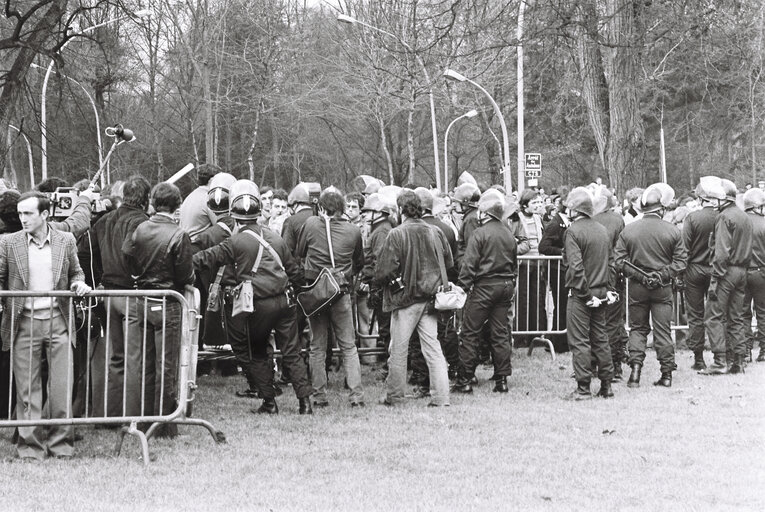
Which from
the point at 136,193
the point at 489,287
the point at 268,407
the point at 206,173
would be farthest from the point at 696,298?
the point at 136,193

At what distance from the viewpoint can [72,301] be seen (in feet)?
23.5

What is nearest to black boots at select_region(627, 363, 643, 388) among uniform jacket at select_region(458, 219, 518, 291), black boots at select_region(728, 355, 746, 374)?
black boots at select_region(728, 355, 746, 374)

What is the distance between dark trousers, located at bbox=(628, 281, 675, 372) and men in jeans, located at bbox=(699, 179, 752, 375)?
1.22m

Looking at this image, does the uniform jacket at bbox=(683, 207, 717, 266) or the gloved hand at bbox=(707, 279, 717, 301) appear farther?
the uniform jacket at bbox=(683, 207, 717, 266)

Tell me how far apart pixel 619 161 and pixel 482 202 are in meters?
5.14

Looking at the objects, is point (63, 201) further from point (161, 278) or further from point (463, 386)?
point (463, 386)

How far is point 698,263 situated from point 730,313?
2.48ft

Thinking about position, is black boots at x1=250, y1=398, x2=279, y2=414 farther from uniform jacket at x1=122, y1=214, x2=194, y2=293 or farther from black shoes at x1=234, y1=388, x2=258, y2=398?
uniform jacket at x1=122, y1=214, x2=194, y2=293

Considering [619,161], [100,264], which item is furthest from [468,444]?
[619,161]

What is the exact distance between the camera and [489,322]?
32.8ft

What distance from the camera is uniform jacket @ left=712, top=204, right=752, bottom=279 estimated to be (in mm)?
11148

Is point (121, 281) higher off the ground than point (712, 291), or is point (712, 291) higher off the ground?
point (121, 281)

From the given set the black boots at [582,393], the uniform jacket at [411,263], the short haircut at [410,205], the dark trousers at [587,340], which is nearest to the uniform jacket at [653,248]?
the dark trousers at [587,340]

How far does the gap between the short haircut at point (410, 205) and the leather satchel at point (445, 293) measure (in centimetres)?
26
